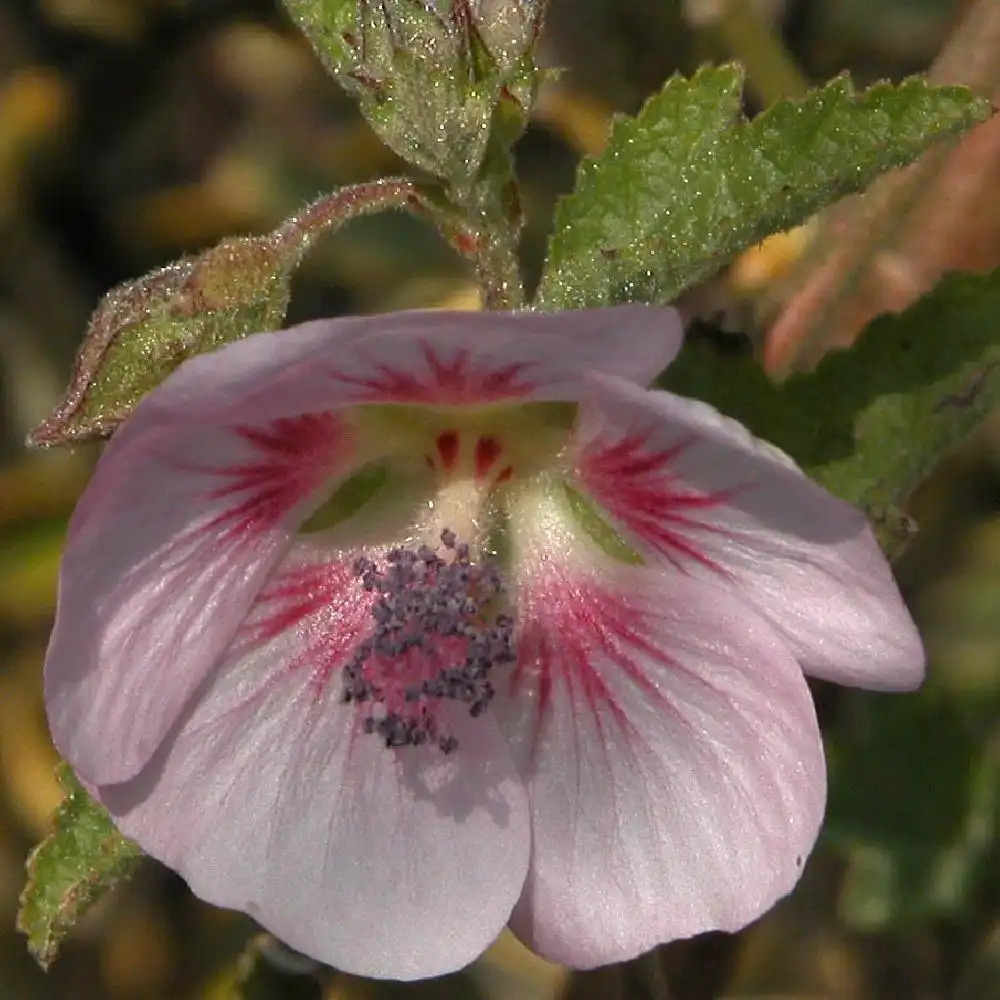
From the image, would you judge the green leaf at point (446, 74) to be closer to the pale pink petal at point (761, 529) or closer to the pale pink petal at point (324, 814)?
the pale pink petal at point (761, 529)

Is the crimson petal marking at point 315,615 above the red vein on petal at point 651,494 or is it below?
below

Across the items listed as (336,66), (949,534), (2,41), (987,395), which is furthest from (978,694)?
(2,41)

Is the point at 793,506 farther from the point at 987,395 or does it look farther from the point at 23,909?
the point at 23,909

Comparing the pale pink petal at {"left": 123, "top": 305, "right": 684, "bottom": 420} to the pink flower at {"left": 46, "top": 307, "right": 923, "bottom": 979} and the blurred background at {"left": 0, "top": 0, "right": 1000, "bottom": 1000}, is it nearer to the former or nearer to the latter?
the pink flower at {"left": 46, "top": 307, "right": 923, "bottom": 979}

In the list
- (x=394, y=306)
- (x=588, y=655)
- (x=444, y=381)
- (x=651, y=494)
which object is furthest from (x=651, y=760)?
(x=394, y=306)

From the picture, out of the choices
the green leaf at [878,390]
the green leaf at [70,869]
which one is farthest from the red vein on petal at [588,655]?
the green leaf at [70,869]

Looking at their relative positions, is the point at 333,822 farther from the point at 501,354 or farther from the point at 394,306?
the point at 394,306

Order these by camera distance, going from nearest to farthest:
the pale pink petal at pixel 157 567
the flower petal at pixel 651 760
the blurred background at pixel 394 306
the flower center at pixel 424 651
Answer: the pale pink petal at pixel 157 567 → the flower petal at pixel 651 760 → the flower center at pixel 424 651 → the blurred background at pixel 394 306

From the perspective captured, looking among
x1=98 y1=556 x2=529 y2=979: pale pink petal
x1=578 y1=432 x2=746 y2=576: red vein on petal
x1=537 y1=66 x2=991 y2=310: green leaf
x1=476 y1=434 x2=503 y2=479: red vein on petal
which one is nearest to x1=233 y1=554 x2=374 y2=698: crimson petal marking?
x1=98 y1=556 x2=529 y2=979: pale pink petal
